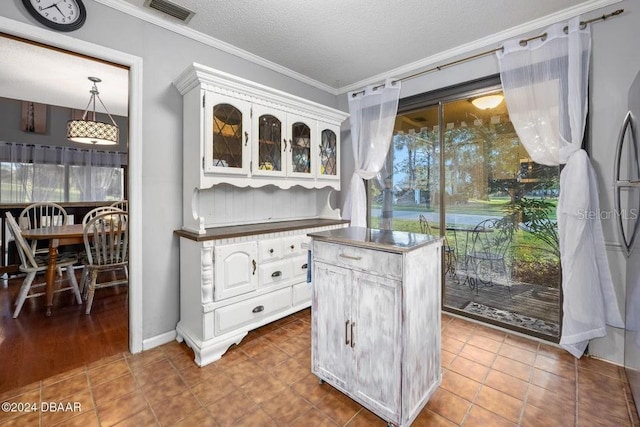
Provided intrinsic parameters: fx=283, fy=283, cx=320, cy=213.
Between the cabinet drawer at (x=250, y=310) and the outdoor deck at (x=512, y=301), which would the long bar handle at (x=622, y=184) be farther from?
the cabinet drawer at (x=250, y=310)

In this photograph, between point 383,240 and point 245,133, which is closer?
point 383,240

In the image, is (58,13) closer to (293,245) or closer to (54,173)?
(293,245)

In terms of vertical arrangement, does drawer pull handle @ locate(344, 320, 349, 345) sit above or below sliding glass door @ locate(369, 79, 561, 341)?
below

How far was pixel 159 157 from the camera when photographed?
2.21m

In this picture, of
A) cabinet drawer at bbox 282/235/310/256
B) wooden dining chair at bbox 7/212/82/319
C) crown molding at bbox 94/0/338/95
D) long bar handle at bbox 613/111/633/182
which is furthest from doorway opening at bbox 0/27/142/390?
long bar handle at bbox 613/111/633/182

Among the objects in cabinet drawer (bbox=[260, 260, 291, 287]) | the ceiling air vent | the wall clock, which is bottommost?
cabinet drawer (bbox=[260, 260, 291, 287])

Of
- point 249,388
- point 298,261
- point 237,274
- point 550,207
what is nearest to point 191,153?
point 237,274

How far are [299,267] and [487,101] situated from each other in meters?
2.33

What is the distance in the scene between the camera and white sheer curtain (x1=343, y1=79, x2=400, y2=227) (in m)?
3.02

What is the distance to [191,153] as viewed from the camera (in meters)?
2.20

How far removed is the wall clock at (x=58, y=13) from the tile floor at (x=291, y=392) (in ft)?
7.36

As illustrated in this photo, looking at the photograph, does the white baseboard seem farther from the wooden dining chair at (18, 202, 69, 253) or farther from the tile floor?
the wooden dining chair at (18, 202, 69, 253)

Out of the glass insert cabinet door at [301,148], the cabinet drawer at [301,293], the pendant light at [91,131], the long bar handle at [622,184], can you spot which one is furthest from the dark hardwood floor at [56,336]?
the long bar handle at [622,184]

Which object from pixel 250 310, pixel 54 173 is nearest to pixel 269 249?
pixel 250 310
